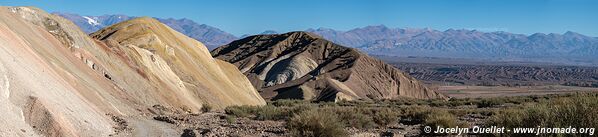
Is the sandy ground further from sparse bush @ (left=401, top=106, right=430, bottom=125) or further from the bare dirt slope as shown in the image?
sparse bush @ (left=401, top=106, right=430, bottom=125)

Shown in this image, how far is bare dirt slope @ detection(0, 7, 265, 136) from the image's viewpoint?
55.9ft

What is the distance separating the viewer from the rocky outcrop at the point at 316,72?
8625cm

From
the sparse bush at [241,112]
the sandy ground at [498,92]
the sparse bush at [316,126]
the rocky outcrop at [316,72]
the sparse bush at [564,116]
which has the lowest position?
the sandy ground at [498,92]

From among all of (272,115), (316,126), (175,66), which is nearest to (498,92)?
(175,66)

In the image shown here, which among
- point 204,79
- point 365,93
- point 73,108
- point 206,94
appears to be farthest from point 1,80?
point 365,93

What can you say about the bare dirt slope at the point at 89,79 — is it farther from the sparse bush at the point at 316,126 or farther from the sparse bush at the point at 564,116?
the sparse bush at the point at 564,116

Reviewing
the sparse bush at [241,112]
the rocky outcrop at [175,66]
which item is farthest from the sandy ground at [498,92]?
the sparse bush at [241,112]

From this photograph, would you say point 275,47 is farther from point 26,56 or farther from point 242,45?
→ point 26,56

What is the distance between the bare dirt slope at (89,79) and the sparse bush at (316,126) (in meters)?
5.50

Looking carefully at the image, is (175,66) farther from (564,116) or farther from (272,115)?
(564,116)

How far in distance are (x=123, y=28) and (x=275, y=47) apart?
7312cm

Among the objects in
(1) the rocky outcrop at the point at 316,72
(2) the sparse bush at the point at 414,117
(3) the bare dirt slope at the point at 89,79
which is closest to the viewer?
(3) the bare dirt slope at the point at 89,79

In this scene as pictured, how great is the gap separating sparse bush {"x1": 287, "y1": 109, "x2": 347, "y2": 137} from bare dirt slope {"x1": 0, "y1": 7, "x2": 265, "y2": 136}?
18.1 ft

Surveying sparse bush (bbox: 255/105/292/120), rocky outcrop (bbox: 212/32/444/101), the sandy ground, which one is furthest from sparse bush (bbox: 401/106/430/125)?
the sandy ground
